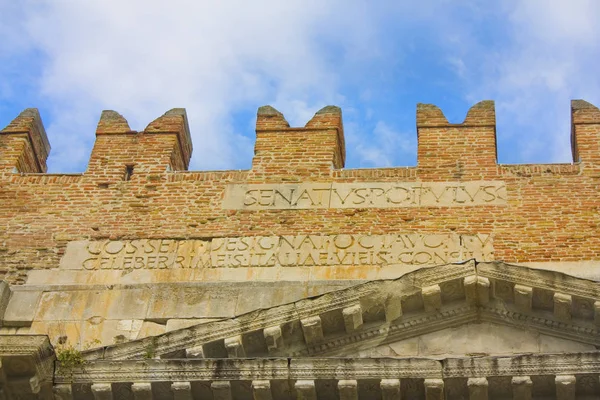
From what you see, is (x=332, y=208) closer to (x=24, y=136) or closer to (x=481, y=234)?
(x=481, y=234)

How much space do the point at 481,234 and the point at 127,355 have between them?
5.45 m

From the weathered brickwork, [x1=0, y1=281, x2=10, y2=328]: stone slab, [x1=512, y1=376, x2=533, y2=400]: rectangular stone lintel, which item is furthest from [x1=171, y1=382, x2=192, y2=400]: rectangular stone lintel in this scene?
the weathered brickwork

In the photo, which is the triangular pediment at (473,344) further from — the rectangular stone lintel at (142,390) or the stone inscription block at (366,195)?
the stone inscription block at (366,195)

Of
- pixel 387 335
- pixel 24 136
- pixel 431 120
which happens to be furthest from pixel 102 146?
pixel 387 335

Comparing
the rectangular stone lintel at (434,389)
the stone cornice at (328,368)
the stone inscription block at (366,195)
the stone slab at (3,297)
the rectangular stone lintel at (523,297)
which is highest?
the stone inscription block at (366,195)

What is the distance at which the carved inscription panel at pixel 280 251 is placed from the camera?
1831 centimetres

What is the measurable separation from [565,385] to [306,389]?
282 cm

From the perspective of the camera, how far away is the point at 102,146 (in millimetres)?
20750

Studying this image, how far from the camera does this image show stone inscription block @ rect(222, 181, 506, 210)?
1911 cm

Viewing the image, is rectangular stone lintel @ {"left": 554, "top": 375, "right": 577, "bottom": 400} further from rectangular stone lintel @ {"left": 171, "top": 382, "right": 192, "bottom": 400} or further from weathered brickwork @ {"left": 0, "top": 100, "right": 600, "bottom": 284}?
rectangular stone lintel @ {"left": 171, "top": 382, "right": 192, "bottom": 400}

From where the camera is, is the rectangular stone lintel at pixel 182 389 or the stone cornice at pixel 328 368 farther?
the rectangular stone lintel at pixel 182 389

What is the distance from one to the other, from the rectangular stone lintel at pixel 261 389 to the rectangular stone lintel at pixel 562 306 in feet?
11.9

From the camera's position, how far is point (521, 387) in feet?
48.4

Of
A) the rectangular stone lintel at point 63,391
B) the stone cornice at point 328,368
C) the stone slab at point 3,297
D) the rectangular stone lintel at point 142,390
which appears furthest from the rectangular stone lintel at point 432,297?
the stone slab at point 3,297
